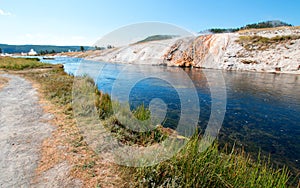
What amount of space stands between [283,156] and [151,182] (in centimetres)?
537

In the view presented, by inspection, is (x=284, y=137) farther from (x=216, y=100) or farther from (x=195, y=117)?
(x=216, y=100)

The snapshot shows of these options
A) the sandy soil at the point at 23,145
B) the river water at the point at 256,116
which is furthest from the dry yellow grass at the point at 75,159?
the river water at the point at 256,116

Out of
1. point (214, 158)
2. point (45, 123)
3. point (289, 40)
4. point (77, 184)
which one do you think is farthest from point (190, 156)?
point (289, 40)

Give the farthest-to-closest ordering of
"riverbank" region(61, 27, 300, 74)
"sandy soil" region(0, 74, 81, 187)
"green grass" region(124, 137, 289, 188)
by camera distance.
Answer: "riverbank" region(61, 27, 300, 74), "sandy soil" region(0, 74, 81, 187), "green grass" region(124, 137, 289, 188)

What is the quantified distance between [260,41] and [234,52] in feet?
Answer: 18.0

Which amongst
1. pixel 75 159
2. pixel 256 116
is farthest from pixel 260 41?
pixel 75 159

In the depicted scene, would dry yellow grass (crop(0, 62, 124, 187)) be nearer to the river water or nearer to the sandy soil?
the sandy soil

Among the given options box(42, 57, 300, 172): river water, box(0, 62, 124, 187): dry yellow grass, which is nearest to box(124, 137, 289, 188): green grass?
box(0, 62, 124, 187): dry yellow grass

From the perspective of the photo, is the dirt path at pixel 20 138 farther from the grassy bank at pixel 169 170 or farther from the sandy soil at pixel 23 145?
the grassy bank at pixel 169 170

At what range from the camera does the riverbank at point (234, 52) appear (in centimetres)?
2916

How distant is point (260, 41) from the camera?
34.7 metres

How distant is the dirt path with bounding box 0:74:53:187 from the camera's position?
12.4 ft

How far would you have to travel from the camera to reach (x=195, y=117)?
9.98 meters

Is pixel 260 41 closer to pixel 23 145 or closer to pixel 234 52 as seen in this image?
pixel 234 52
